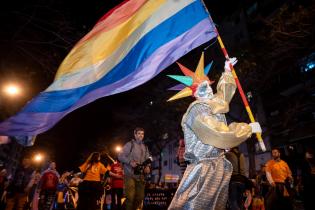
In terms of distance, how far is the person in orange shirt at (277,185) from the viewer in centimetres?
838

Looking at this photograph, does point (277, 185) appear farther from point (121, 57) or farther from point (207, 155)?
point (121, 57)

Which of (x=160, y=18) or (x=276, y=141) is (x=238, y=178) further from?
(x=276, y=141)

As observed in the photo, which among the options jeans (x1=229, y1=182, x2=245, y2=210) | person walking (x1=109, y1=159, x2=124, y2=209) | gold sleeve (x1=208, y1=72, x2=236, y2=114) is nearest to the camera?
gold sleeve (x1=208, y1=72, x2=236, y2=114)

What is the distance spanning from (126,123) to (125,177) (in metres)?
28.4

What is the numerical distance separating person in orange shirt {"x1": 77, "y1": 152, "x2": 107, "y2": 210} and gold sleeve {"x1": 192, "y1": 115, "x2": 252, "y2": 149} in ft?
17.1

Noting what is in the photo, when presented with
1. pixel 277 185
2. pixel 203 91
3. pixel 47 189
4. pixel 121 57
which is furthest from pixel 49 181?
pixel 203 91

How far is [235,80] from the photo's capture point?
4355 millimetres

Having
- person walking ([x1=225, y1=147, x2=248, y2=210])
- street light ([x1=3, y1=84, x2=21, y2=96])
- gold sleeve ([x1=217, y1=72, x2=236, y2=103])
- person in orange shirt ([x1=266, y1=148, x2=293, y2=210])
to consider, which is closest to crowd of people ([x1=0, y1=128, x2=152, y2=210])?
person walking ([x1=225, y1=147, x2=248, y2=210])

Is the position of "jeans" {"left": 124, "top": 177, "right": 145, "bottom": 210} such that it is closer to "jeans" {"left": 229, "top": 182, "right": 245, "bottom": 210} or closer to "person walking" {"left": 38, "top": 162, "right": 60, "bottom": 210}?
"jeans" {"left": 229, "top": 182, "right": 245, "bottom": 210}

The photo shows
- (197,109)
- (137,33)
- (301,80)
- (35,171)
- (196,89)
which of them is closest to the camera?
(197,109)

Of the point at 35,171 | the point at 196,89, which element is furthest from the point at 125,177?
the point at 35,171

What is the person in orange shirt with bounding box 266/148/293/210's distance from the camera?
27.5 feet

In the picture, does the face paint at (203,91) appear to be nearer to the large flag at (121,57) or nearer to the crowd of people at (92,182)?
the large flag at (121,57)

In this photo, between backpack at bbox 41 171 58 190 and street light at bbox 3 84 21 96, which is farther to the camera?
street light at bbox 3 84 21 96
